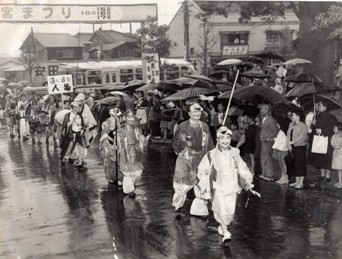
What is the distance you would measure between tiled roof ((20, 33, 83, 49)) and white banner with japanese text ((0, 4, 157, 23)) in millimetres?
27531

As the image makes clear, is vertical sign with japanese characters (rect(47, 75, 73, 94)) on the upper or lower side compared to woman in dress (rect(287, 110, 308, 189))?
upper

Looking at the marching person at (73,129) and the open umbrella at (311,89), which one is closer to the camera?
the open umbrella at (311,89)

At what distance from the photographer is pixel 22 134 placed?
16750mm

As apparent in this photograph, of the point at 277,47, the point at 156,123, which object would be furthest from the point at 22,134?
the point at 277,47

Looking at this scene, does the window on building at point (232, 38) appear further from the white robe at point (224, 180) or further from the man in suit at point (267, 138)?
the white robe at point (224, 180)

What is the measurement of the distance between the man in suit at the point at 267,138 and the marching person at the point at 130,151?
2476 millimetres

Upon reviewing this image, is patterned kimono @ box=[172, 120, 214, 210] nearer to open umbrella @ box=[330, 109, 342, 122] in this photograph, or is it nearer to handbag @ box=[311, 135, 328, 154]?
handbag @ box=[311, 135, 328, 154]

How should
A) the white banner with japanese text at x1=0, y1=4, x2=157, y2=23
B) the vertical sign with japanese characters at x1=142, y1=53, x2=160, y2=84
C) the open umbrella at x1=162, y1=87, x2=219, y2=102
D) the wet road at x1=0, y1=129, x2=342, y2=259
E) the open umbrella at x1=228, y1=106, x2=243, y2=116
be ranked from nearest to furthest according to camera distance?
the wet road at x1=0, y1=129, x2=342, y2=259 < the white banner with japanese text at x1=0, y1=4, x2=157, y2=23 < the open umbrella at x1=228, y1=106, x2=243, y2=116 < the open umbrella at x1=162, y1=87, x2=219, y2=102 < the vertical sign with japanese characters at x1=142, y1=53, x2=160, y2=84

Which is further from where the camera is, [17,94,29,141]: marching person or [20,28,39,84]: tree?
[20,28,39,84]: tree

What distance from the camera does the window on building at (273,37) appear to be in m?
31.9

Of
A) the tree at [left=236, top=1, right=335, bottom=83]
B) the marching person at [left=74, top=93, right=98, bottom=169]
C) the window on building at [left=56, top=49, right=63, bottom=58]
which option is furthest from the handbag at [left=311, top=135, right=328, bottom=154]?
the window on building at [left=56, top=49, right=63, bottom=58]

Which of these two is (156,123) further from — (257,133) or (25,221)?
(25,221)

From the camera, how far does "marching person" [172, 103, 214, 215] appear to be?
7.09 metres

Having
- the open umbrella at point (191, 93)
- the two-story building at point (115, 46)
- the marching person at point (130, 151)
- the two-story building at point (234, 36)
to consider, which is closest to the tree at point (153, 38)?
the open umbrella at point (191, 93)
